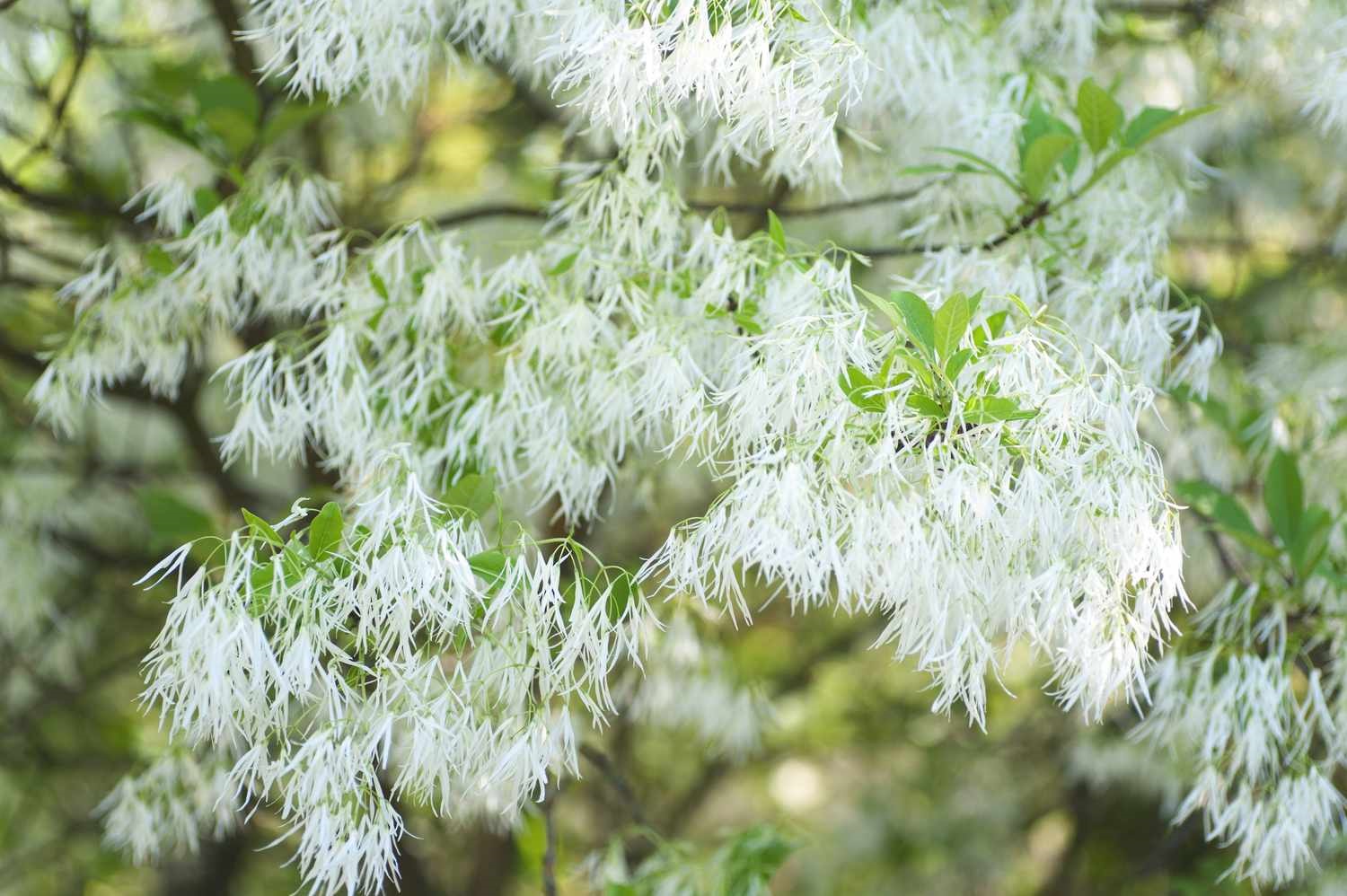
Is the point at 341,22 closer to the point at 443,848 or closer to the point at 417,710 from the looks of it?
the point at 417,710

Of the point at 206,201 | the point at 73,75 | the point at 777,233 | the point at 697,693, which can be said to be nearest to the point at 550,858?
the point at 697,693

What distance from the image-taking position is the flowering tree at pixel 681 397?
3.47 feet

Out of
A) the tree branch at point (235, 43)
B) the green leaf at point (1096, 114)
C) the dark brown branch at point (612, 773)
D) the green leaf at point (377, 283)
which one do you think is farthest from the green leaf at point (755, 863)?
the tree branch at point (235, 43)

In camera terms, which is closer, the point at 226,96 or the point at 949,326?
the point at 949,326

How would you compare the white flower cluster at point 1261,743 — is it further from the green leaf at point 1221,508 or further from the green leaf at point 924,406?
the green leaf at point 924,406

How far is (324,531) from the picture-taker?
1.09 metres

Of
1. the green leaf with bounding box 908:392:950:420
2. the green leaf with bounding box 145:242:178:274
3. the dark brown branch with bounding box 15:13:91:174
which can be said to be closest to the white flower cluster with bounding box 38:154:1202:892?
the green leaf with bounding box 908:392:950:420

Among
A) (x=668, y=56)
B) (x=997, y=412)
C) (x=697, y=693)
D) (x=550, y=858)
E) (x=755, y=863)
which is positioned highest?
(x=668, y=56)

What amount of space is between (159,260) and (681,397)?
2.64 ft

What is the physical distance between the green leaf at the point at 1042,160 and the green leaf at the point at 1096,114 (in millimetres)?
29

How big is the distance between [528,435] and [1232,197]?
6.93 feet

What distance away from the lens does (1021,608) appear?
1066 mm

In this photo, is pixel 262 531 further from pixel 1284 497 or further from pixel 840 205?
pixel 1284 497

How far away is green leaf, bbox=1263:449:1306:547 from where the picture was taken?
1521 millimetres
